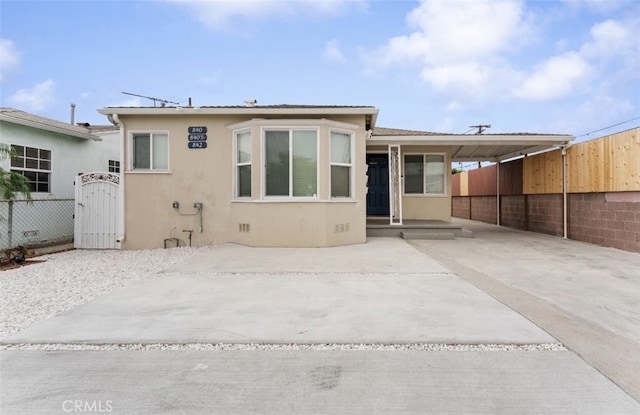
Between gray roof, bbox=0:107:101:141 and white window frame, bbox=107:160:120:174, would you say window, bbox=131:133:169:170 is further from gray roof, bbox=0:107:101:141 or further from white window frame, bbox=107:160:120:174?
white window frame, bbox=107:160:120:174

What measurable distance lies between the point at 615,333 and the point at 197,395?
3782 millimetres

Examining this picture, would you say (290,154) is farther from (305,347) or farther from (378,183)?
(305,347)

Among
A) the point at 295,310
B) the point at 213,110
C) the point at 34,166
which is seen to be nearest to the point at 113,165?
the point at 34,166

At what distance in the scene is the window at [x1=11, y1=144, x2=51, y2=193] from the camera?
348 inches

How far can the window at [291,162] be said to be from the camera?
8.24 meters

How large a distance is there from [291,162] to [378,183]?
510cm

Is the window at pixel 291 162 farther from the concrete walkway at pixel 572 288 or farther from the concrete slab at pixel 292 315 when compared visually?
the concrete slab at pixel 292 315

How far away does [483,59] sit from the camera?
17344 mm

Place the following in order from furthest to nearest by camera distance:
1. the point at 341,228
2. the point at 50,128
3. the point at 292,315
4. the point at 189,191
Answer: the point at 50,128
the point at 189,191
the point at 341,228
the point at 292,315

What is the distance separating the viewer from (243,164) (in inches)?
336

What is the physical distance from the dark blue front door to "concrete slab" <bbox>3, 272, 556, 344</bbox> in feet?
24.7

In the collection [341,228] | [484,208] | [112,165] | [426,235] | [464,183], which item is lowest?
[426,235]

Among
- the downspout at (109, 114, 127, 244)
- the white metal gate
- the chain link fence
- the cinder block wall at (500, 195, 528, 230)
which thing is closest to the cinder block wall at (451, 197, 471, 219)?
the cinder block wall at (500, 195, 528, 230)

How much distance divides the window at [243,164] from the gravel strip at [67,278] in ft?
5.80
